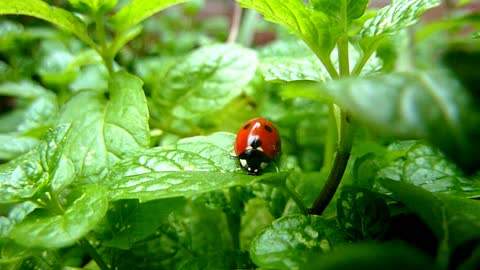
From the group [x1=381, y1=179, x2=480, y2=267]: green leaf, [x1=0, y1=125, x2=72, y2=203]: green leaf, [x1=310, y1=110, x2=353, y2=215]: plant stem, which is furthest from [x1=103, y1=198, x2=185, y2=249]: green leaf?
[x1=381, y1=179, x2=480, y2=267]: green leaf

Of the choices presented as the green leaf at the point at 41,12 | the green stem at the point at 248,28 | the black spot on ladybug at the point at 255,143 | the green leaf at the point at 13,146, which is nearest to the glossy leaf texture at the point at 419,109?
the black spot on ladybug at the point at 255,143

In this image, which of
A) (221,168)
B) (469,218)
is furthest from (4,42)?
(469,218)

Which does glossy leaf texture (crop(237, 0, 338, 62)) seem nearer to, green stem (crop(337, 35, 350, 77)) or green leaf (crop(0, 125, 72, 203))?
green stem (crop(337, 35, 350, 77))

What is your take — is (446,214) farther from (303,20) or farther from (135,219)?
(135,219)

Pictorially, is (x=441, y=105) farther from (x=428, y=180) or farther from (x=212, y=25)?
(x=212, y=25)

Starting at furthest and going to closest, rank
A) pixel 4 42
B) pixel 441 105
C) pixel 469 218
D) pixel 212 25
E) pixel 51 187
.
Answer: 1. pixel 212 25
2. pixel 4 42
3. pixel 51 187
4. pixel 469 218
5. pixel 441 105

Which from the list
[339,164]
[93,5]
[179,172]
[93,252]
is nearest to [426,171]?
[339,164]
